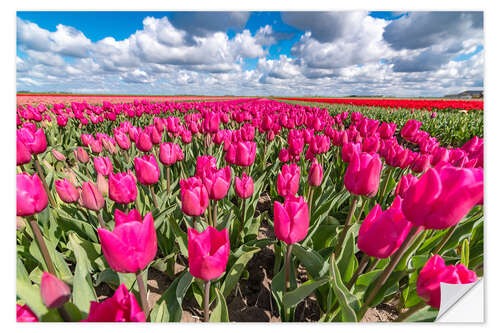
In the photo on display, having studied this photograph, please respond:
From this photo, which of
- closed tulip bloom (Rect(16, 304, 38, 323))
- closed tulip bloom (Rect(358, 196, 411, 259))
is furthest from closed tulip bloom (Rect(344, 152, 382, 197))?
closed tulip bloom (Rect(16, 304, 38, 323))

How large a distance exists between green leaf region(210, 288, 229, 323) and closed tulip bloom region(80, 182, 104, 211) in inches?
32.7

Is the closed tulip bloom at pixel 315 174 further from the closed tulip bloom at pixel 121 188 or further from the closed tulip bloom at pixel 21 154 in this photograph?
the closed tulip bloom at pixel 21 154

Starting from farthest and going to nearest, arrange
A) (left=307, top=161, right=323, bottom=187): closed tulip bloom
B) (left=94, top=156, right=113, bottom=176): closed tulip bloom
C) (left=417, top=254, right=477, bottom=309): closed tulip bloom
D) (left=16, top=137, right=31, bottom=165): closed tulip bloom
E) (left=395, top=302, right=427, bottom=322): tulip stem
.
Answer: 1. (left=94, top=156, right=113, bottom=176): closed tulip bloom
2. (left=307, top=161, right=323, bottom=187): closed tulip bloom
3. (left=16, top=137, right=31, bottom=165): closed tulip bloom
4. (left=395, top=302, right=427, bottom=322): tulip stem
5. (left=417, top=254, right=477, bottom=309): closed tulip bloom

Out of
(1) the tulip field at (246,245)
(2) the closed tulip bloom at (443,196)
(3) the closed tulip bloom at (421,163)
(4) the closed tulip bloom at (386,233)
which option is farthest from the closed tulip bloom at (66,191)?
(3) the closed tulip bloom at (421,163)

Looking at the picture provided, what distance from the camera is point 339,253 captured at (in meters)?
1.33

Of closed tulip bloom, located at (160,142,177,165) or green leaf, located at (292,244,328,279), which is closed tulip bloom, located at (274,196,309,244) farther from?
closed tulip bloom, located at (160,142,177,165)

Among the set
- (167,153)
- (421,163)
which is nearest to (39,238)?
(167,153)

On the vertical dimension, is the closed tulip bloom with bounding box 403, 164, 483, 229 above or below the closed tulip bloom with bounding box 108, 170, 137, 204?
above

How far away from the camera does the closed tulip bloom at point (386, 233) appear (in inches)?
32.3

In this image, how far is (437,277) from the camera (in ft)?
2.63

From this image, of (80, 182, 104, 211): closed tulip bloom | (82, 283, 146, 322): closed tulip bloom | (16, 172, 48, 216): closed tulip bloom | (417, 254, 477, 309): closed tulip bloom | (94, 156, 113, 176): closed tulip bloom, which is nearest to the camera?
(82, 283, 146, 322): closed tulip bloom

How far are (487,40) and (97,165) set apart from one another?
261cm

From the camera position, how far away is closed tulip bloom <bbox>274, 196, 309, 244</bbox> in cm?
98

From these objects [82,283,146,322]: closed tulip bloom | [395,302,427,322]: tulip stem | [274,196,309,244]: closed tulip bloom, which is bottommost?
[395,302,427,322]: tulip stem
